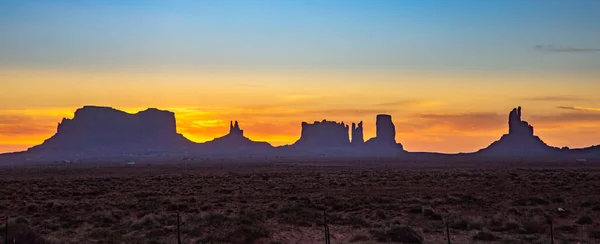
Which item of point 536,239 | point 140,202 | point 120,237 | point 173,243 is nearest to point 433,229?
point 536,239

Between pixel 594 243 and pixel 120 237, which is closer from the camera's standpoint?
pixel 594 243

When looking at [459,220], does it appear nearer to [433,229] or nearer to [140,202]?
[433,229]

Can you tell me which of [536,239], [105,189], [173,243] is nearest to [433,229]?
[536,239]

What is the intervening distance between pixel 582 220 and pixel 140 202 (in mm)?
19815

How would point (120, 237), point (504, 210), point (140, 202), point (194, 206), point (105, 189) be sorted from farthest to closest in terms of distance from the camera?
point (105, 189)
point (140, 202)
point (194, 206)
point (504, 210)
point (120, 237)

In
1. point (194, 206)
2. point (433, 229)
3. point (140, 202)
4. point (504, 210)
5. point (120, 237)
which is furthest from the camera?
point (140, 202)

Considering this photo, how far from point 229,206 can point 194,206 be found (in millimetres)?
1614

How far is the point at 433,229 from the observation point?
1997 centimetres

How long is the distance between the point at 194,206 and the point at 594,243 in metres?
16.8

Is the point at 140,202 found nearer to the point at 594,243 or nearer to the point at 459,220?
the point at 459,220

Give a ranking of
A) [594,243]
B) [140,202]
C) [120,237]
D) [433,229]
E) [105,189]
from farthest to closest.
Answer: [105,189] → [140,202] → [433,229] → [120,237] → [594,243]

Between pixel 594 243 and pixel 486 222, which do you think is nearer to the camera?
pixel 594 243

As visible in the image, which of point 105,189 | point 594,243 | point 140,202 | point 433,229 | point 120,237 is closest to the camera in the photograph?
point 594,243

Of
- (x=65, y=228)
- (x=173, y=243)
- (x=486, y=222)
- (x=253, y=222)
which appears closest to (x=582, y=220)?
(x=486, y=222)
